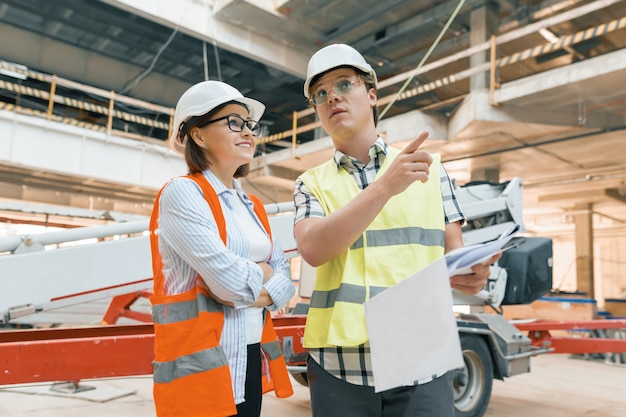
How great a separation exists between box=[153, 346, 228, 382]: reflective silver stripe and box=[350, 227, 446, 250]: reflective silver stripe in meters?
0.51

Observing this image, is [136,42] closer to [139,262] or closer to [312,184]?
[139,262]

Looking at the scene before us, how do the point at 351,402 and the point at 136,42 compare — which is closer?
the point at 351,402

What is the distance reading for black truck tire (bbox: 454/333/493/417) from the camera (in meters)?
4.89

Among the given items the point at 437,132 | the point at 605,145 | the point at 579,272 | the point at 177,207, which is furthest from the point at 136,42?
the point at 579,272

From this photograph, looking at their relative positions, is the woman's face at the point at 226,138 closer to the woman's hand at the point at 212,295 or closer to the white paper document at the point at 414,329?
the woman's hand at the point at 212,295

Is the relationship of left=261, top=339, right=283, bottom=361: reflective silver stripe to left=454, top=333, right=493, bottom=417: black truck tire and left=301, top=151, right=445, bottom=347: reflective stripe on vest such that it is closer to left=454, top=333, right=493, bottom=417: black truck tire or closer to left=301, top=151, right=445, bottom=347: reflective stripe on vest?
left=301, top=151, right=445, bottom=347: reflective stripe on vest

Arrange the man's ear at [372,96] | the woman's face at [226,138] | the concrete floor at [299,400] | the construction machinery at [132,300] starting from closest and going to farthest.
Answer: the man's ear at [372,96]
the woman's face at [226,138]
the construction machinery at [132,300]
the concrete floor at [299,400]

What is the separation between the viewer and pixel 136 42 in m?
14.2

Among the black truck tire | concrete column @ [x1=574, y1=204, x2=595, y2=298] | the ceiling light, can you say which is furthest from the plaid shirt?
concrete column @ [x1=574, y1=204, x2=595, y2=298]

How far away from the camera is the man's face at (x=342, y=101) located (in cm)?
164

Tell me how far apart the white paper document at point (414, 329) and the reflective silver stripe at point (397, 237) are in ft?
1.26

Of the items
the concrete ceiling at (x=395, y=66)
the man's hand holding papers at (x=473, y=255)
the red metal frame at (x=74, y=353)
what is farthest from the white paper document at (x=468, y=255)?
the concrete ceiling at (x=395, y=66)

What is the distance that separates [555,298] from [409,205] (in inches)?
499

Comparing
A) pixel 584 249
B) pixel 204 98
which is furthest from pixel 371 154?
pixel 584 249
